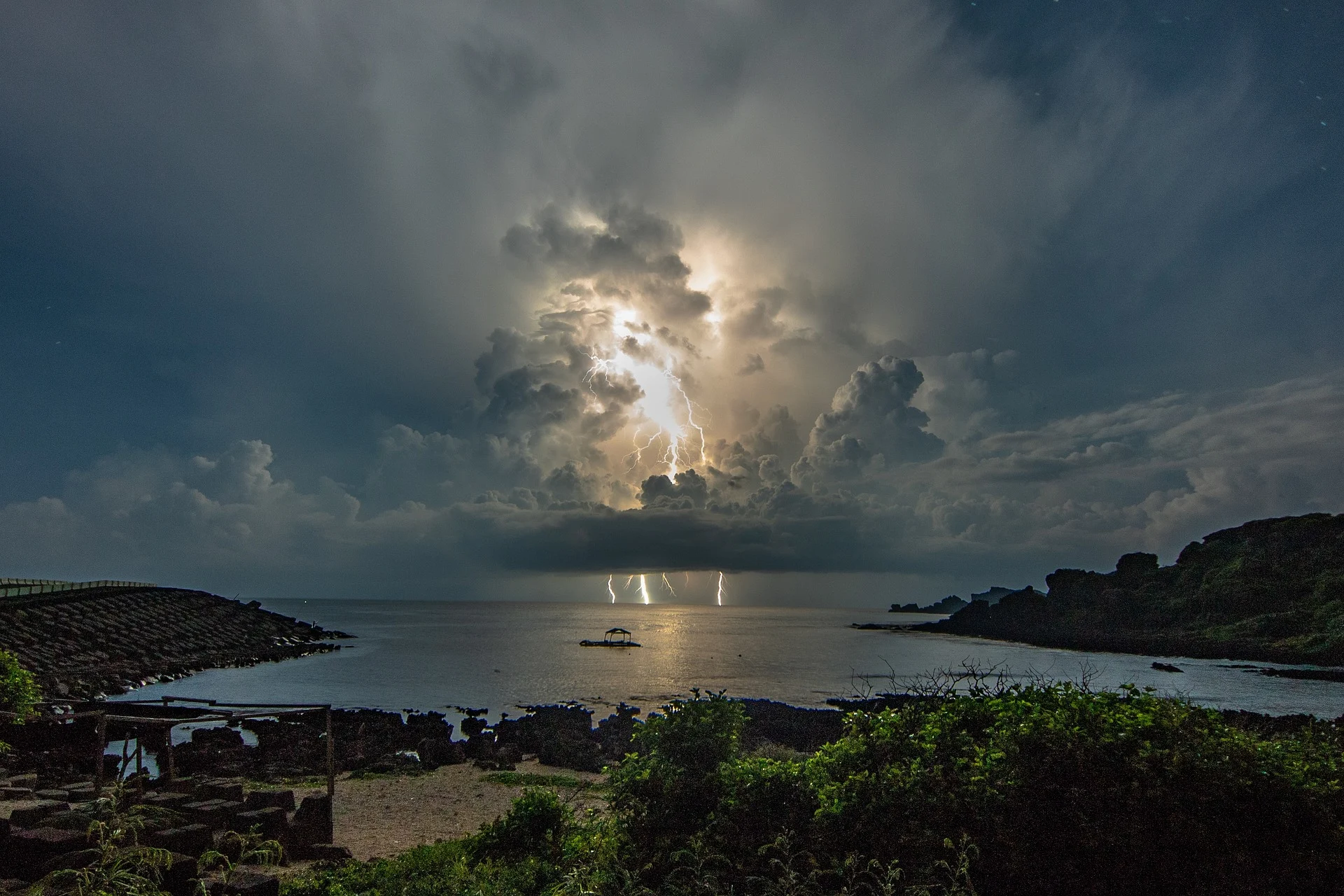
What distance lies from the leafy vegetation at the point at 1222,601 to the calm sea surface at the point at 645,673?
10435mm

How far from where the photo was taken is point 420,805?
21766 millimetres

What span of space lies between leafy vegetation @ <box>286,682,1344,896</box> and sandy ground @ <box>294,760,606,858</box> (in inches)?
196

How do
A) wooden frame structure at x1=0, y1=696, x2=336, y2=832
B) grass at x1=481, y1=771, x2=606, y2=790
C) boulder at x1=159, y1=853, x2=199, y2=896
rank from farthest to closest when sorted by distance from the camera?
grass at x1=481, y1=771, x2=606, y2=790
wooden frame structure at x1=0, y1=696, x2=336, y2=832
boulder at x1=159, y1=853, x2=199, y2=896

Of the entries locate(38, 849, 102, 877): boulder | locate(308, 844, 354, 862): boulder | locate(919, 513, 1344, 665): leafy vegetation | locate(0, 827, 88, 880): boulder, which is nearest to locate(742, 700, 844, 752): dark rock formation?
locate(308, 844, 354, 862): boulder

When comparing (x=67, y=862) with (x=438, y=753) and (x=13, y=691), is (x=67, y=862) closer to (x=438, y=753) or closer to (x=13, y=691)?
(x=13, y=691)

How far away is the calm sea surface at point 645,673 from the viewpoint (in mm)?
53562

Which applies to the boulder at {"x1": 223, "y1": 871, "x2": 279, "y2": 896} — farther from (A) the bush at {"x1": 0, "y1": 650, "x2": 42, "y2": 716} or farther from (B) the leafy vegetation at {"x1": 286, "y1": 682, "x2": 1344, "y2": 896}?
(A) the bush at {"x1": 0, "y1": 650, "x2": 42, "y2": 716}

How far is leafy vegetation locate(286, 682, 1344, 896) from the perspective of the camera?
25.3 ft

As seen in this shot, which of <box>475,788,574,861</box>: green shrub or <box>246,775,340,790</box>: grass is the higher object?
<box>475,788,574,861</box>: green shrub

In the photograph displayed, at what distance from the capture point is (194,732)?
3081cm

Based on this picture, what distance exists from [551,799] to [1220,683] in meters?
70.6

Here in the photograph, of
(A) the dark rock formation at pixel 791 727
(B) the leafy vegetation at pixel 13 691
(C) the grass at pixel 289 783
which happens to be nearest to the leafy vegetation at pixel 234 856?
(B) the leafy vegetation at pixel 13 691

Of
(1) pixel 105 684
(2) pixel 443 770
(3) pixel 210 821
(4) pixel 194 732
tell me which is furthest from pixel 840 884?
(1) pixel 105 684

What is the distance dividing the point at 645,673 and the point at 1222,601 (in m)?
95.8
